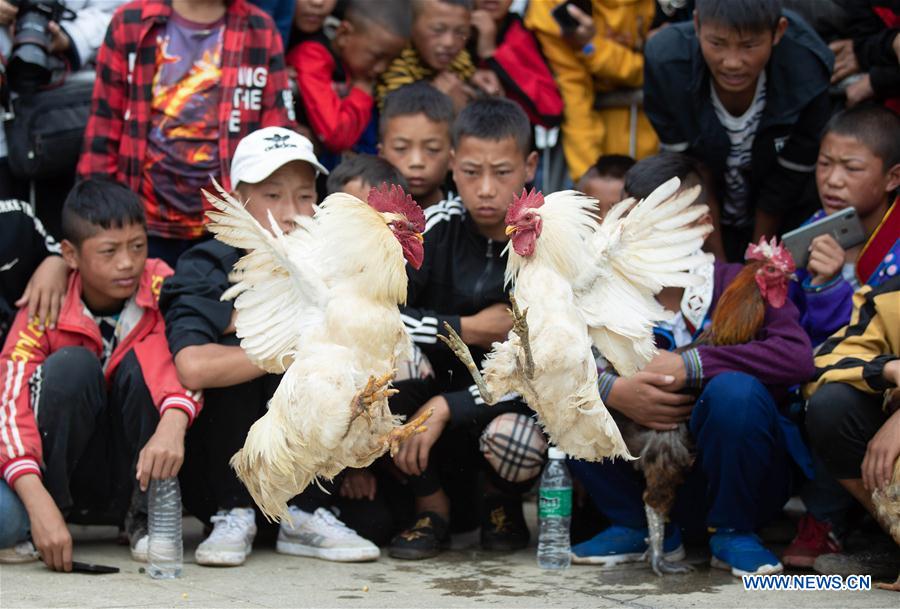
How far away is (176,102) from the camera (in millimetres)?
5691

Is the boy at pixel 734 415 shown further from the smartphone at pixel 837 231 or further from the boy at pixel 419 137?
the boy at pixel 419 137

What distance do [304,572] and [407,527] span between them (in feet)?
2.13

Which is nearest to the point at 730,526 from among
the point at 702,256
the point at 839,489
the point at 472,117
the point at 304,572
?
the point at 839,489

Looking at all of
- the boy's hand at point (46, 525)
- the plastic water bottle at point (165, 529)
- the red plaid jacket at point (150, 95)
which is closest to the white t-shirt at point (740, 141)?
the red plaid jacket at point (150, 95)

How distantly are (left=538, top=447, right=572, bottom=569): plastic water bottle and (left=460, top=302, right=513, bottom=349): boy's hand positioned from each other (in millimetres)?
547

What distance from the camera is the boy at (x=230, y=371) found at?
4.88 metres

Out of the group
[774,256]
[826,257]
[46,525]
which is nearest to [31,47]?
[46,525]

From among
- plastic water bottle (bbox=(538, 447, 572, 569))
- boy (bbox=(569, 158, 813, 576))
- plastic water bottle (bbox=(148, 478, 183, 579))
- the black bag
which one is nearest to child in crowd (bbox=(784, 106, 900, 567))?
boy (bbox=(569, 158, 813, 576))

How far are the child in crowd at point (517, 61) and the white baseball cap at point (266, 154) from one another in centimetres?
161

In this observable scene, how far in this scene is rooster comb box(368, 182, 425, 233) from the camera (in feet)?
13.7

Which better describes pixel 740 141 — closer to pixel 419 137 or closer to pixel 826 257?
pixel 826 257

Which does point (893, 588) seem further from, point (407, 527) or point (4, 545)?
point (4, 545)

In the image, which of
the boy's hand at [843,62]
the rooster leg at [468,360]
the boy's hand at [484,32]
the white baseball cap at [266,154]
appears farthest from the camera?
the boy's hand at [484,32]

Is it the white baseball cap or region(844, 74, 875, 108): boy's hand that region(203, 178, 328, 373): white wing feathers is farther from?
region(844, 74, 875, 108): boy's hand
